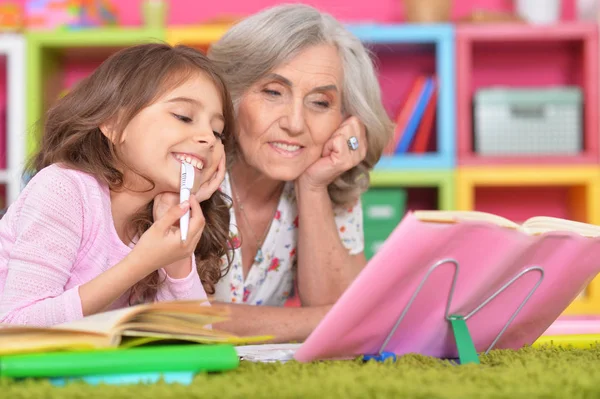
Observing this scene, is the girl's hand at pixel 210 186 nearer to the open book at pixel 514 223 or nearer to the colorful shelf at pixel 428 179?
the open book at pixel 514 223

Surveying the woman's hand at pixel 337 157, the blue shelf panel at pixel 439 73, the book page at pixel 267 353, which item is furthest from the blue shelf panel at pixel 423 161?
the book page at pixel 267 353

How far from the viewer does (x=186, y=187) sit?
105cm

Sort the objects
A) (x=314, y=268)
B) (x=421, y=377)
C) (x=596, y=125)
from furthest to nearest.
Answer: (x=596, y=125) < (x=314, y=268) < (x=421, y=377)

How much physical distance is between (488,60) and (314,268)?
1866 mm

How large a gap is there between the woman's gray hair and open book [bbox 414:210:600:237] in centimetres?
84

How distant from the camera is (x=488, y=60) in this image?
129 inches

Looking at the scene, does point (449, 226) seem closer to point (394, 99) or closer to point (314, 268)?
point (314, 268)

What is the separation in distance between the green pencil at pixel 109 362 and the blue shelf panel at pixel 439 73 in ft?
7.27

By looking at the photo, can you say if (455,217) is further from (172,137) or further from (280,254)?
(280,254)

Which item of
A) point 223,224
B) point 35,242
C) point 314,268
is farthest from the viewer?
point 314,268

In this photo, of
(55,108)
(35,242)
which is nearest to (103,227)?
(35,242)

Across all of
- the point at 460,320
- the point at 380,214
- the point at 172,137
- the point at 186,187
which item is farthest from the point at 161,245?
Result: the point at 380,214

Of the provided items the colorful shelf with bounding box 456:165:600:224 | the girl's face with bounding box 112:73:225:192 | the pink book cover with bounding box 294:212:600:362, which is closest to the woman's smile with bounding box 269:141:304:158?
the girl's face with bounding box 112:73:225:192

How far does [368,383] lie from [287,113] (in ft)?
3.24
